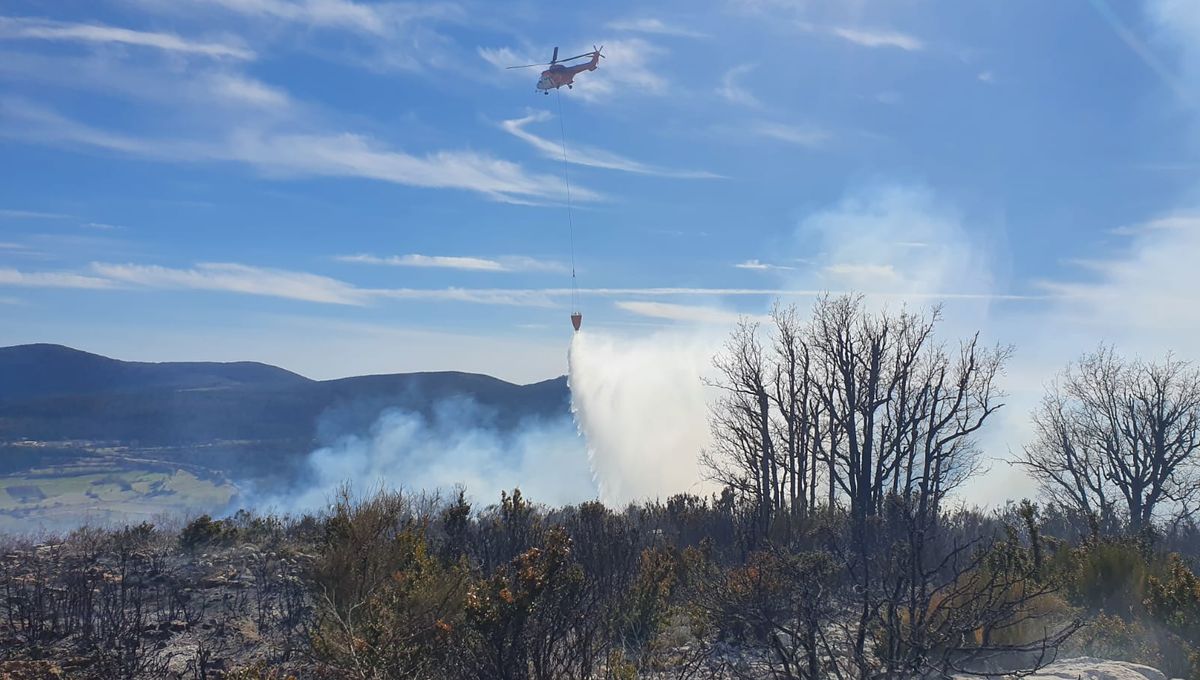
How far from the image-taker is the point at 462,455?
136 metres

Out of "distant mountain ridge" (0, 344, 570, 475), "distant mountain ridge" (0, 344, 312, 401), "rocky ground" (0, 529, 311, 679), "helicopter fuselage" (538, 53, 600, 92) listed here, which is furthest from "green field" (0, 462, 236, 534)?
"rocky ground" (0, 529, 311, 679)

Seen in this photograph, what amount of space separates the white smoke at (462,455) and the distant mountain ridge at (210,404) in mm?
2158

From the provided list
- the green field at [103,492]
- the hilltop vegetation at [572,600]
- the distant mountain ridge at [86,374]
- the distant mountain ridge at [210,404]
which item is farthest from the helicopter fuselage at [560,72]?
the distant mountain ridge at [86,374]

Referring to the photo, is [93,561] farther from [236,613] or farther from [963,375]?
[963,375]

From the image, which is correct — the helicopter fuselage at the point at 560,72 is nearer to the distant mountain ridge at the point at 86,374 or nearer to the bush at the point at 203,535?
the bush at the point at 203,535

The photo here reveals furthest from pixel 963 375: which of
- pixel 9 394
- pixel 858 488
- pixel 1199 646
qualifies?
pixel 9 394

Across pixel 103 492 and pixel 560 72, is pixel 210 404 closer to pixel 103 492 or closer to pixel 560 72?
pixel 103 492

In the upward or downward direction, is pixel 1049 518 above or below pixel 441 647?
below

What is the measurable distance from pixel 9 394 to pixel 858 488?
159 m

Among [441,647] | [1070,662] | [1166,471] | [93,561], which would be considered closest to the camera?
[441,647]

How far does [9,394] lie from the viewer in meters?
142

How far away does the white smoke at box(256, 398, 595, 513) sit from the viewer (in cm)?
12656

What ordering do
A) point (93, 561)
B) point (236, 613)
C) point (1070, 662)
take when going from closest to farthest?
point (1070, 662) → point (236, 613) → point (93, 561)

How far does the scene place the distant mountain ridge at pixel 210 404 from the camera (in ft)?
402
